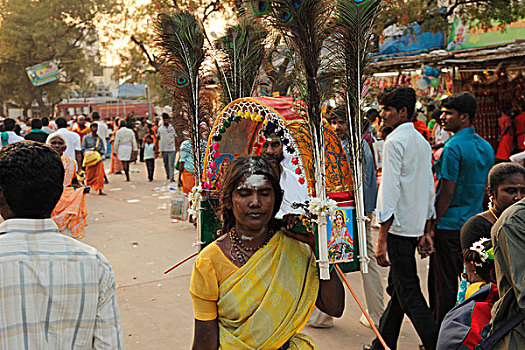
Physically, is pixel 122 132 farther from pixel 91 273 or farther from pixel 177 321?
pixel 91 273

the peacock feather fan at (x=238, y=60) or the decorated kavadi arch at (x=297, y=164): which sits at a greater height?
the peacock feather fan at (x=238, y=60)

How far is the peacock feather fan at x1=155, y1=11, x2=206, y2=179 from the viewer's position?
360 cm

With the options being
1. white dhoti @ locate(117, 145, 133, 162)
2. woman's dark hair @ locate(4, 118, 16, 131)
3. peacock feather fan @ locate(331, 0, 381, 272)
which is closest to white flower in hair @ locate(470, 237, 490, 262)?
peacock feather fan @ locate(331, 0, 381, 272)

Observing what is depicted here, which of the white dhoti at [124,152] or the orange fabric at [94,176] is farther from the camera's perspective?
the white dhoti at [124,152]

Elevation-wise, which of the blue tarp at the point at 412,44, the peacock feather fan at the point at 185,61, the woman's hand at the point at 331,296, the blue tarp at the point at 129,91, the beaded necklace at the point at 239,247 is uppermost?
the blue tarp at the point at 129,91

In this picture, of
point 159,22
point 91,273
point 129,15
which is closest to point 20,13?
point 129,15

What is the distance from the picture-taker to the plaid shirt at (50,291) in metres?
1.89

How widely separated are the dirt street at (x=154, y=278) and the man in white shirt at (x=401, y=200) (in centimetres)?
81

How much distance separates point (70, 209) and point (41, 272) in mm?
4429

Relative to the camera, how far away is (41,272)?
6.30ft

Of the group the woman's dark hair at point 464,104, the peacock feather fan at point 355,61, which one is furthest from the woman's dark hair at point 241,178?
the woman's dark hair at point 464,104

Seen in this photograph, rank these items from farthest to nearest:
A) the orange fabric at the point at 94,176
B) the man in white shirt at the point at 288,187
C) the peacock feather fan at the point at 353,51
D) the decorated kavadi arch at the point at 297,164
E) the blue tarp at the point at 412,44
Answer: the orange fabric at the point at 94,176 → the blue tarp at the point at 412,44 → the man in white shirt at the point at 288,187 → the decorated kavadi arch at the point at 297,164 → the peacock feather fan at the point at 353,51

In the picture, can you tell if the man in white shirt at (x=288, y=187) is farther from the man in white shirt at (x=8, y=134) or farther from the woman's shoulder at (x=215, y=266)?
the man in white shirt at (x=8, y=134)

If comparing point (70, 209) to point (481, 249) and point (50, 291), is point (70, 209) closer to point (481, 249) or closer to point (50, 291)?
point (50, 291)
